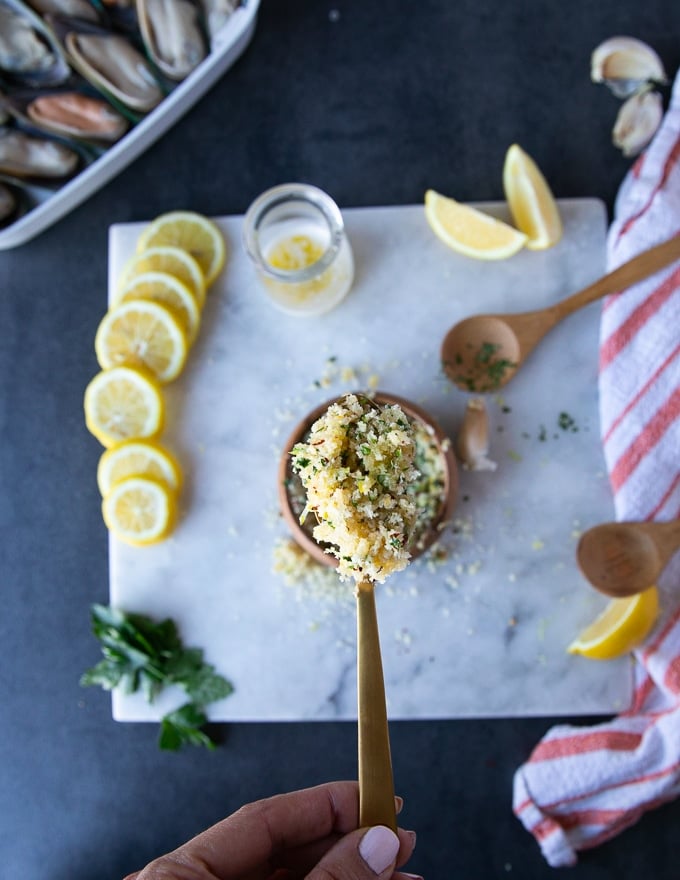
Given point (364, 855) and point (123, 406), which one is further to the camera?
point (123, 406)

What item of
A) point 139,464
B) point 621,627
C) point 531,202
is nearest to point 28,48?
point 139,464

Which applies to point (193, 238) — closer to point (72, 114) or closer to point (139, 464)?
point (72, 114)

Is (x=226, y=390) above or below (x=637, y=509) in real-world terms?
above

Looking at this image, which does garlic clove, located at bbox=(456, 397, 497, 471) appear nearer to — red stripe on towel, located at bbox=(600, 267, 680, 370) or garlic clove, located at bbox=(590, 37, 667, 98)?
red stripe on towel, located at bbox=(600, 267, 680, 370)

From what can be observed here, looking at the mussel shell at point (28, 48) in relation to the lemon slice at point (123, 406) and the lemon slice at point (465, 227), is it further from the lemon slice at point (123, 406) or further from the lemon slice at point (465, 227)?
the lemon slice at point (465, 227)

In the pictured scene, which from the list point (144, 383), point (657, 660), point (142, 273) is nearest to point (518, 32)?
point (142, 273)

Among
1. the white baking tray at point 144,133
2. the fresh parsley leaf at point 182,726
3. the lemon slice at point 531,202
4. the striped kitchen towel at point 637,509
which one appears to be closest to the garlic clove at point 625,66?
the striped kitchen towel at point 637,509

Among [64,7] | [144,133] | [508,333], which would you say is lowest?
[508,333]
